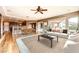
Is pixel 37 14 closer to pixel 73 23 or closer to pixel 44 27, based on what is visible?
pixel 44 27

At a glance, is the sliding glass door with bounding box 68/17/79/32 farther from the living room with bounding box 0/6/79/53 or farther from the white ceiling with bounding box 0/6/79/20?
the white ceiling with bounding box 0/6/79/20

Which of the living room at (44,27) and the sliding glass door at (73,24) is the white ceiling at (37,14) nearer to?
the living room at (44,27)

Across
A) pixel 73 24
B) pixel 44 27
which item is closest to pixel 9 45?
pixel 44 27

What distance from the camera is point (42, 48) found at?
1.95 metres

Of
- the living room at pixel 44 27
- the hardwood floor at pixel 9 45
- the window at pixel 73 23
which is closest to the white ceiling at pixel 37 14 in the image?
the living room at pixel 44 27

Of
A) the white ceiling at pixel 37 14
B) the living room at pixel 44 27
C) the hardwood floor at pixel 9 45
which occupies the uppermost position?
the white ceiling at pixel 37 14

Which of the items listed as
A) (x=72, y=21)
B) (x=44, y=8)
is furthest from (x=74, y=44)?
(x=44, y=8)

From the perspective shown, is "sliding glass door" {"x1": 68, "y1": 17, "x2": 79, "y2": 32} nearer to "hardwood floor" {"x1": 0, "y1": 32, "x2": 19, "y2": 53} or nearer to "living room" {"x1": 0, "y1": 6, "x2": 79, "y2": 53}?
"living room" {"x1": 0, "y1": 6, "x2": 79, "y2": 53}

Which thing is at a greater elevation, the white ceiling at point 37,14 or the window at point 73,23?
the white ceiling at point 37,14

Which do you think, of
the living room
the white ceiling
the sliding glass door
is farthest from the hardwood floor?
the sliding glass door

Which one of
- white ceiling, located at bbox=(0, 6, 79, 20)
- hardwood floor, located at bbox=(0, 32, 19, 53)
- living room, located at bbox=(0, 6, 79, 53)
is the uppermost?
white ceiling, located at bbox=(0, 6, 79, 20)

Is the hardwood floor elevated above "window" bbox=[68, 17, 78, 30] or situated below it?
below

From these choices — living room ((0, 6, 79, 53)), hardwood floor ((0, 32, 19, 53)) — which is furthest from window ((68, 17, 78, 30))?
hardwood floor ((0, 32, 19, 53))
